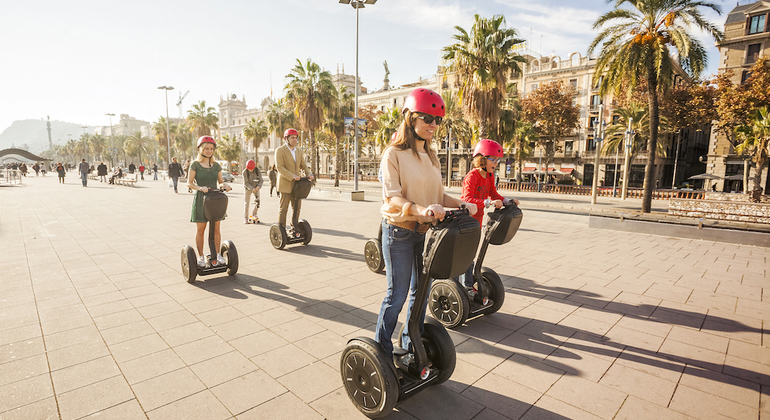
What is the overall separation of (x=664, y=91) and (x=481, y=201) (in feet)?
43.7

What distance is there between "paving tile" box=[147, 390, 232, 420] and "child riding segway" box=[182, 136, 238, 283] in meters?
2.87

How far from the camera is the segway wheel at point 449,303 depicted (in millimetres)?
3912

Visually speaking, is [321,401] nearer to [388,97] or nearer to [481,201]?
[481,201]

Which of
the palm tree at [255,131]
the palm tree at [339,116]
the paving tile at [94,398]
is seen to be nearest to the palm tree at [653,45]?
the paving tile at [94,398]

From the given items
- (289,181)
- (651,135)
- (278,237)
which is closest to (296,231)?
(278,237)

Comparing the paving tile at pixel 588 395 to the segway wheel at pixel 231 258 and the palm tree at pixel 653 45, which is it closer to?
the segway wheel at pixel 231 258

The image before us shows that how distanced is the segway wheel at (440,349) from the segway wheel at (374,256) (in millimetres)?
2999

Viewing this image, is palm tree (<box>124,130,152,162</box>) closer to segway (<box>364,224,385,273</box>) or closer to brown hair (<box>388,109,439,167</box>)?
segway (<box>364,224,385,273</box>)

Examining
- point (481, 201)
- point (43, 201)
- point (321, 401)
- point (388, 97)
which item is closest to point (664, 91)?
point (481, 201)

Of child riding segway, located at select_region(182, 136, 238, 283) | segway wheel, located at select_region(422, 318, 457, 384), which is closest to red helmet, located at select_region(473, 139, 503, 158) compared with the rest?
segway wheel, located at select_region(422, 318, 457, 384)

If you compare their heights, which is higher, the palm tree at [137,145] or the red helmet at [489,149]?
the palm tree at [137,145]

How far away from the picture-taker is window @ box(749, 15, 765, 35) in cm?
3394

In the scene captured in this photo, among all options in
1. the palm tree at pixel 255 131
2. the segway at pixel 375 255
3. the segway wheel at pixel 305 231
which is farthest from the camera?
the palm tree at pixel 255 131

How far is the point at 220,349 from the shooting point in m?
3.51
